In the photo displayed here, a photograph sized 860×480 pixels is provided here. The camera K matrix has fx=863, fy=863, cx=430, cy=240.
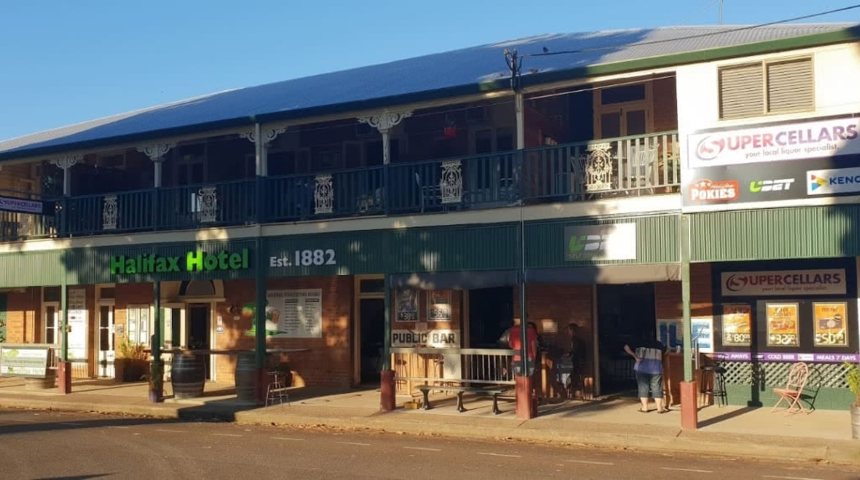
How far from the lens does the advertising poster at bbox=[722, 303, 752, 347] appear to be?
15.1 m

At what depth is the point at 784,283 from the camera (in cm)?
1492

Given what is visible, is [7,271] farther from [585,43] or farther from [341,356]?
[585,43]

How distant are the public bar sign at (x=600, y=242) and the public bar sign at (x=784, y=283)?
2541mm

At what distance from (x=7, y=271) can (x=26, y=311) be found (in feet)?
12.7

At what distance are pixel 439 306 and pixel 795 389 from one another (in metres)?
6.96

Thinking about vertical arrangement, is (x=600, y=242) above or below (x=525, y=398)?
above

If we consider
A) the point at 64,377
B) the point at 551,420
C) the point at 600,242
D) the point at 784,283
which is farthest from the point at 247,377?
the point at 784,283

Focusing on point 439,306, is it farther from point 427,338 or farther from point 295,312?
point 295,312

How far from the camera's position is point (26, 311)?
2394cm

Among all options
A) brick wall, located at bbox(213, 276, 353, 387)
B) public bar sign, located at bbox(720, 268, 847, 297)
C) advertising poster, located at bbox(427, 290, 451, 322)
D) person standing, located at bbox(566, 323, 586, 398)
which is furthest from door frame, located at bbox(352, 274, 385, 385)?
public bar sign, located at bbox(720, 268, 847, 297)

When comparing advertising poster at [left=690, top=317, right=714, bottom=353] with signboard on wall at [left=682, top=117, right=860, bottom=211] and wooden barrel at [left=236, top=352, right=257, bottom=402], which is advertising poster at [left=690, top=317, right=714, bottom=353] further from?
wooden barrel at [left=236, top=352, right=257, bottom=402]

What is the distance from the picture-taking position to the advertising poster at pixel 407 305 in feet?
59.7

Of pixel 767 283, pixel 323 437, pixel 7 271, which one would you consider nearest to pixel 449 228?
pixel 323 437

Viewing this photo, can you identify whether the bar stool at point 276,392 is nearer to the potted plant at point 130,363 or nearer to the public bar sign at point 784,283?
the potted plant at point 130,363
